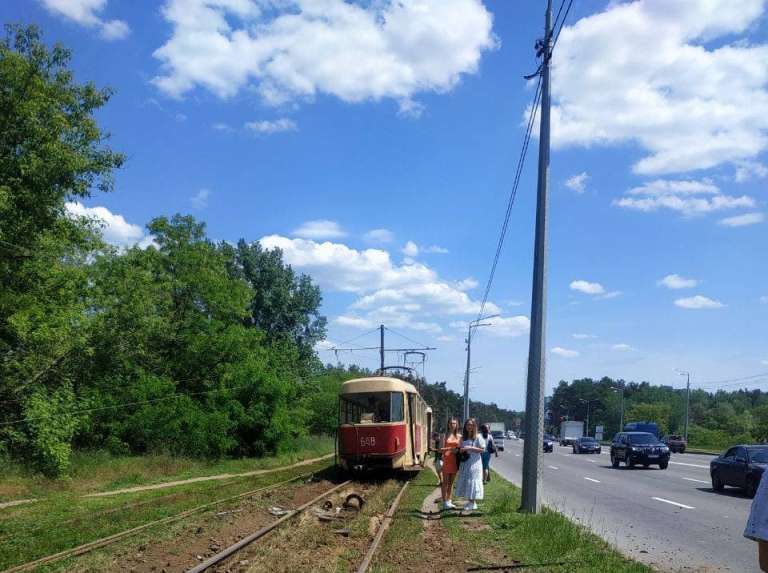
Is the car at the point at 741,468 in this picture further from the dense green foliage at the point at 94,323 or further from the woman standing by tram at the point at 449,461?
the dense green foliage at the point at 94,323

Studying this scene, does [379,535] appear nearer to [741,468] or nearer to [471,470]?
[471,470]

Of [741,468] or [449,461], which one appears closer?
[449,461]

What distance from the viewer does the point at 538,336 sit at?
13414 mm

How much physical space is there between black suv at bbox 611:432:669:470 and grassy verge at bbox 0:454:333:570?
19.0 m

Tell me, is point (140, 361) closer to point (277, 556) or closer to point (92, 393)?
point (92, 393)

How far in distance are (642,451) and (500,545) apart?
24009 millimetres

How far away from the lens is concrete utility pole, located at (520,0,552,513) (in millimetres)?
12922

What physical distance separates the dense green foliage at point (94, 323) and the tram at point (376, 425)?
841cm

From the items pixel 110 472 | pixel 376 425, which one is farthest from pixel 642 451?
pixel 110 472

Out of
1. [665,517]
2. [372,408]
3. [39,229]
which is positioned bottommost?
[665,517]

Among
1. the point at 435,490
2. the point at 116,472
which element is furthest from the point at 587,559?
the point at 116,472

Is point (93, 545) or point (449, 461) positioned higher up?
point (449, 461)

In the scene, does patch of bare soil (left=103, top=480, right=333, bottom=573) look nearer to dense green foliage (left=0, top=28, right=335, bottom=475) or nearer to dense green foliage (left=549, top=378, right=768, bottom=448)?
dense green foliage (left=0, top=28, right=335, bottom=475)

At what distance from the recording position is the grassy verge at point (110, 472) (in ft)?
61.9
